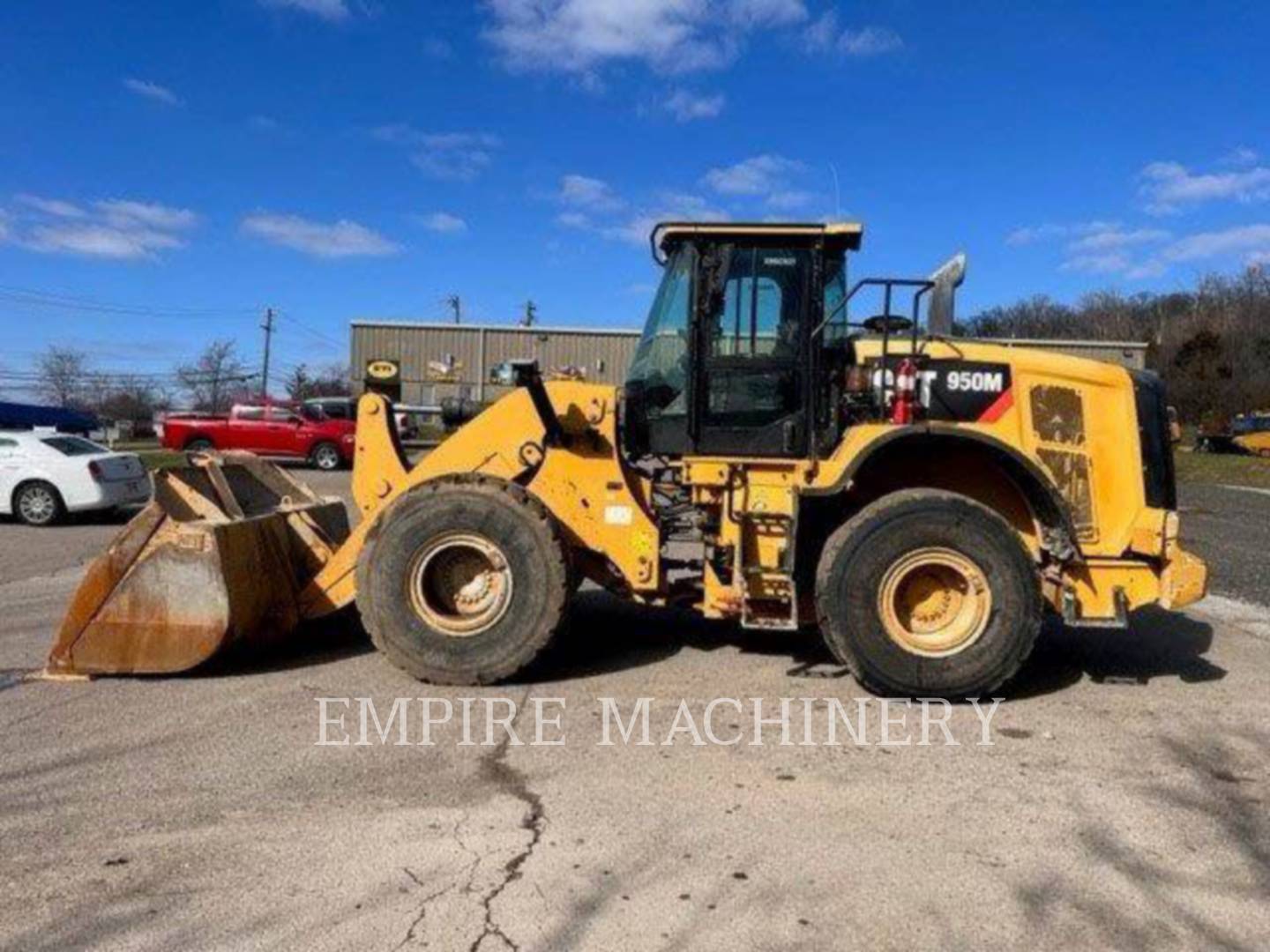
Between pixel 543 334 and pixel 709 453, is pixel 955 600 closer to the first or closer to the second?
pixel 709 453

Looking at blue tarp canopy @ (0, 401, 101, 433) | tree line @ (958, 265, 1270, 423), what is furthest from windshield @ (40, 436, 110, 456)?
tree line @ (958, 265, 1270, 423)

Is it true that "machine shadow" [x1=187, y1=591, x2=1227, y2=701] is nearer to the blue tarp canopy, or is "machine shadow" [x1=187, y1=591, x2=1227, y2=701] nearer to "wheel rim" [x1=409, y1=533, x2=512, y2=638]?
"wheel rim" [x1=409, y1=533, x2=512, y2=638]

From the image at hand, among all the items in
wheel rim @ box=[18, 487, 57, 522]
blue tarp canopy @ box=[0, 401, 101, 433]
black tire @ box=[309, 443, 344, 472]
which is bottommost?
wheel rim @ box=[18, 487, 57, 522]

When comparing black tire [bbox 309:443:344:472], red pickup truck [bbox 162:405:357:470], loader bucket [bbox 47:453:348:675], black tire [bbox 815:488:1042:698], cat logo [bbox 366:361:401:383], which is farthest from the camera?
black tire [bbox 309:443:344:472]

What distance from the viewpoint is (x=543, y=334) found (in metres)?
34.7

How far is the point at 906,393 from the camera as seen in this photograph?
19.0ft

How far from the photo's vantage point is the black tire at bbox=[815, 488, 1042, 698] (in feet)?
17.9

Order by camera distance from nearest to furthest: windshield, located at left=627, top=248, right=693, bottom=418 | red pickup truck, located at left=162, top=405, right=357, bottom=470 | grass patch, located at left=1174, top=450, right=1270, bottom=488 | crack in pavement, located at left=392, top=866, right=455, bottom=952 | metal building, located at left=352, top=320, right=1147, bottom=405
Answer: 1. crack in pavement, located at left=392, top=866, right=455, bottom=952
2. windshield, located at left=627, top=248, right=693, bottom=418
3. red pickup truck, located at left=162, top=405, right=357, bottom=470
4. grass patch, located at left=1174, top=450, right=1270, bottom=488
5. metal building, located at left=352, top=320, right=1147, bottom=405

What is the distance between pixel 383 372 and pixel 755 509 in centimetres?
262

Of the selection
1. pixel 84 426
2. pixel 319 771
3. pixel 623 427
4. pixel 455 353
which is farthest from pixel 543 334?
pixel 319 771

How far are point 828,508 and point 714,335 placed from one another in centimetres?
126

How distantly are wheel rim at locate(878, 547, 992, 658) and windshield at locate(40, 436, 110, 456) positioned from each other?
13.5 meters

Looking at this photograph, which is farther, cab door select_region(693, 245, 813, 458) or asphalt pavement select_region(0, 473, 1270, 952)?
cab door select_region(693, 245, 813, 458)

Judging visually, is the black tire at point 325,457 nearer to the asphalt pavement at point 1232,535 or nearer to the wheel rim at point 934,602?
the asphalt pavement at point 1232,535
